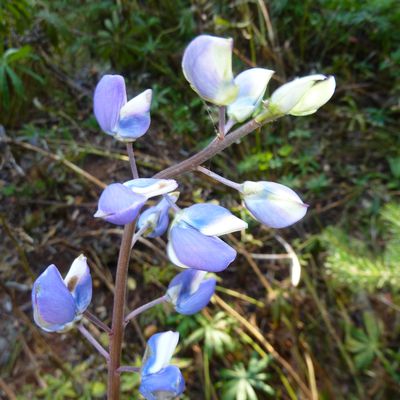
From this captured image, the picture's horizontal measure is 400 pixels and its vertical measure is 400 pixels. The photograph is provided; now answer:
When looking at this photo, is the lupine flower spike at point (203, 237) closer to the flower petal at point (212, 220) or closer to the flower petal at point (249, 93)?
the flower petal at point (212, 220)

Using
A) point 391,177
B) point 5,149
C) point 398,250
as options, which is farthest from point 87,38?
point 398,250

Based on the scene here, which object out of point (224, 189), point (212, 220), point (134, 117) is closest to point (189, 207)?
point (212, 220)

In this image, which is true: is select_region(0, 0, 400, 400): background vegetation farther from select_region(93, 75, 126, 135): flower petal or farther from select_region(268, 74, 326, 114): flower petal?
select_region(268, 74, 326, 114): flower petal

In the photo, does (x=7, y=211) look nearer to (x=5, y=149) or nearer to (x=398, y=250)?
(x=5, y=149)

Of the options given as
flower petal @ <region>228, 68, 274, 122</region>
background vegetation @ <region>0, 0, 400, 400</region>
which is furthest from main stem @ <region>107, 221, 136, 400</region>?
background vegetation @ <region>0, 0, 400, 400</region>

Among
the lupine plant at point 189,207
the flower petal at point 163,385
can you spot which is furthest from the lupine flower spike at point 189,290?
the flower petal at point 163,385

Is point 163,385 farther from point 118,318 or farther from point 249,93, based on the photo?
point 249,93
